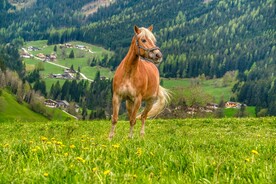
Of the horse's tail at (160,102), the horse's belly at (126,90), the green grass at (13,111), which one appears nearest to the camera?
the horse's belly at (126,90)

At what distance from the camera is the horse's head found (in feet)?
47.6

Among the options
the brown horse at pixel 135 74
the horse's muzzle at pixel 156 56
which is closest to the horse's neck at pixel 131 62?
the brown horse at pixel 135 74

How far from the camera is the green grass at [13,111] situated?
18088cm

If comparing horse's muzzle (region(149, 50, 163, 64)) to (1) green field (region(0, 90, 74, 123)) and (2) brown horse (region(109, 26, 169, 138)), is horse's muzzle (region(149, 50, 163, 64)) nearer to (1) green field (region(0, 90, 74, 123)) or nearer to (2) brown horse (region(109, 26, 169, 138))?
(2) brown horse (region(109, 26, 169, 138))

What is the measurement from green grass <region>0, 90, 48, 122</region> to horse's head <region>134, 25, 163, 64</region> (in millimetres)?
170613

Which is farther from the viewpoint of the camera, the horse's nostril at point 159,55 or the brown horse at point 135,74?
the brown horse at point 135,74

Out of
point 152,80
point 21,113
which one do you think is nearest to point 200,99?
point 152,80

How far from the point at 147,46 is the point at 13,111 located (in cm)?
18230

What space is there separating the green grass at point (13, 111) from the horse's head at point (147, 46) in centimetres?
17061

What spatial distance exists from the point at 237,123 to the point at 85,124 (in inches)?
445

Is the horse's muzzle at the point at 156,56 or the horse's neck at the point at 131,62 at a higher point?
the horse's muzzle at the point at 156,56

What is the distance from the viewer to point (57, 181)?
4.93 metres

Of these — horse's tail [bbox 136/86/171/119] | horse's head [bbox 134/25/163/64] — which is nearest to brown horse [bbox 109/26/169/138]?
horse's head [bbox 134/25/163/64]

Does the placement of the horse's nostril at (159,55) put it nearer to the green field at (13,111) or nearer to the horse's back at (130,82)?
the horse's back at (130,82)
